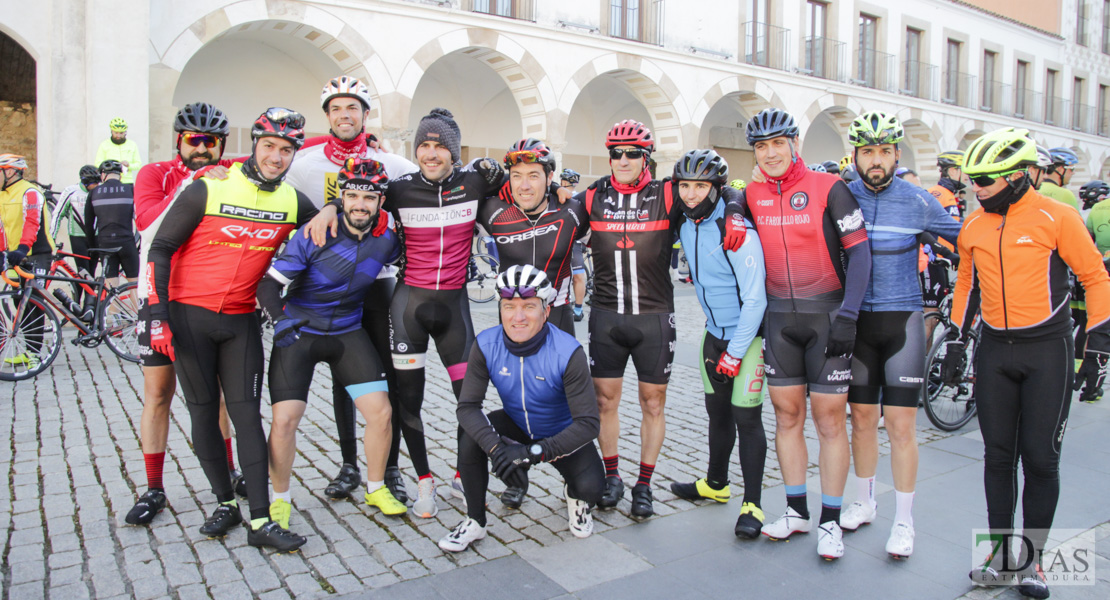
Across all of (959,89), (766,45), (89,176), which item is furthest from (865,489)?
(959,89)

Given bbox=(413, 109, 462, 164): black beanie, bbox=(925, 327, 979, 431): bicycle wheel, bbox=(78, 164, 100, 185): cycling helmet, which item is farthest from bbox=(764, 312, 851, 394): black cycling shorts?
bbox=(78, 164, 100, 185): cycling helmet

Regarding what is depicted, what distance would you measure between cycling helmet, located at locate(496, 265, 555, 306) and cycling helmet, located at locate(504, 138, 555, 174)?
636 millimetres

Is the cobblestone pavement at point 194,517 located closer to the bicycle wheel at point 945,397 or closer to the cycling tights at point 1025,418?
the bicycle wheel at point 945,397

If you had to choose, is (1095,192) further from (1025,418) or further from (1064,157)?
(1025,418)

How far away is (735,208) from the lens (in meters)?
3.87

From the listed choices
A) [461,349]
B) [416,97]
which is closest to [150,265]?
[461,349]

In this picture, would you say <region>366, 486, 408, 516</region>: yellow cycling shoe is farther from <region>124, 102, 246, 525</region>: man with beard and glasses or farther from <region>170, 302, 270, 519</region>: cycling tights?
<region>124, 102, 246, 525</region>: man with beard and glasses

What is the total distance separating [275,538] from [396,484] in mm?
886

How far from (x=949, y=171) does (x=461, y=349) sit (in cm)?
499

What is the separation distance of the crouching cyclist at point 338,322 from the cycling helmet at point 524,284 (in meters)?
0.77

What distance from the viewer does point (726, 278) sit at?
13.1 feet

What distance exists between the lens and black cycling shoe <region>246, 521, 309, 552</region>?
3.54m

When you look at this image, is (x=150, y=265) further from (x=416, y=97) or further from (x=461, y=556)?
(x=416, y=97)

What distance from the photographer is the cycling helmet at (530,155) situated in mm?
4051
